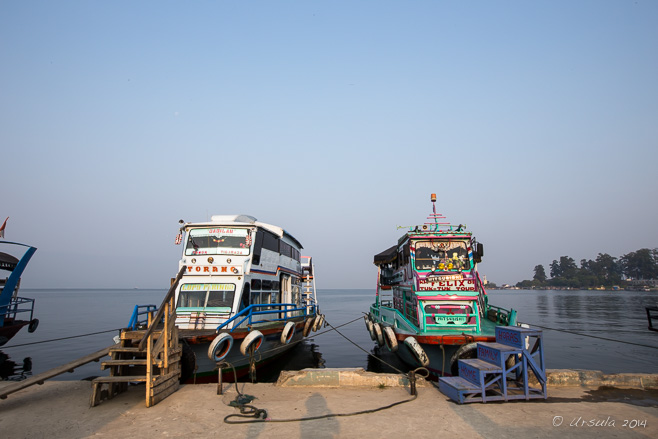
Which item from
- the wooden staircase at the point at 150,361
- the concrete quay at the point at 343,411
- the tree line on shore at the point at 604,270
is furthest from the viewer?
the tree line on shore at the point at 604,270

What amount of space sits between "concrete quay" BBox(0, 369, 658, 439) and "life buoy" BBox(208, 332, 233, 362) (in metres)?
2.26

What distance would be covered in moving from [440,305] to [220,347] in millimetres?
7519

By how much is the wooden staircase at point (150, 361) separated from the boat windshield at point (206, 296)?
4657 mm

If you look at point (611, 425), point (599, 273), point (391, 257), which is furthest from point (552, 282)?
point (611, 425)

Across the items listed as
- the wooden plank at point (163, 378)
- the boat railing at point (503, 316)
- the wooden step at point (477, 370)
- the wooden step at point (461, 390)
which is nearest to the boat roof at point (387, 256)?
the boat railing at point (503, 316)

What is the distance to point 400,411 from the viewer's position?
6219 millimetres

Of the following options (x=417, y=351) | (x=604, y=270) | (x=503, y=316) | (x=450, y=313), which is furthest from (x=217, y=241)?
(x=604, y=270)

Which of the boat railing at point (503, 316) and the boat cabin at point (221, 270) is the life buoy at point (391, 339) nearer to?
the boat railing at point (503, 316)

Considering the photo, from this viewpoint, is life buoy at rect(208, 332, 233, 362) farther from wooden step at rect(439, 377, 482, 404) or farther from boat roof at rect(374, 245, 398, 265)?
boat roof at rect(374, 245, 398, 265)

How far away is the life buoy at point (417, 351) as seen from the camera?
11125 millimetres

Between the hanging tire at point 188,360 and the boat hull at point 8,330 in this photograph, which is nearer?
the hanging tire at point 188,360

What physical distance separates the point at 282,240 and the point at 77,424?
12135 mm

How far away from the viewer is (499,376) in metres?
6.61

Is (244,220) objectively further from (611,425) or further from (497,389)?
(611,425)
